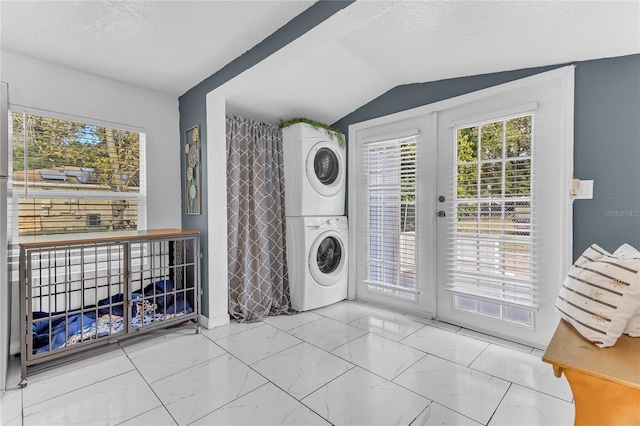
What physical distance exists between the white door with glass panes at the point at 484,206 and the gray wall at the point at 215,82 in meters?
1.45

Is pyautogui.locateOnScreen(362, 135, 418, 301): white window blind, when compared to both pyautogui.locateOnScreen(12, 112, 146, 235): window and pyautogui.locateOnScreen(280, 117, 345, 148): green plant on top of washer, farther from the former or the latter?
pyautogui.locateOnScreen(12, 112, 146, 235): window

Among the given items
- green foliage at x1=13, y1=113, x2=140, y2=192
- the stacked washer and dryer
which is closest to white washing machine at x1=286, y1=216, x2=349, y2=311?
the stacked washer and dryer

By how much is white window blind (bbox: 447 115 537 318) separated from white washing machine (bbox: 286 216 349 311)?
3.73 feet

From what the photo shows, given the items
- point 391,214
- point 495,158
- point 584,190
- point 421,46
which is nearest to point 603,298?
point 584,190

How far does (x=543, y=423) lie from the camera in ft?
4.63

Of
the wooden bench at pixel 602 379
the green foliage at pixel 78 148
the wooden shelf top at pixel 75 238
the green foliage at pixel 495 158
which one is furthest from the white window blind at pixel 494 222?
the green foliage at pixel 78 148

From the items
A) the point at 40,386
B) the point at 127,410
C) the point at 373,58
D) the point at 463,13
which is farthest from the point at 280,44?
the point at 40,386

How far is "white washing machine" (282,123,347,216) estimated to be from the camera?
9.66ft

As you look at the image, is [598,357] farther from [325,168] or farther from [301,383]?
[325,168]

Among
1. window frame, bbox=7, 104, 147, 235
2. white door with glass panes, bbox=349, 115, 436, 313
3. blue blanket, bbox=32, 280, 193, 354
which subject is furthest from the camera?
white door with glass panes, bbox=349, 115, 436, 313

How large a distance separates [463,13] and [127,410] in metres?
2.77

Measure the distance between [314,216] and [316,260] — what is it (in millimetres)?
452

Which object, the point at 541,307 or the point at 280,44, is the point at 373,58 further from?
the point at 541,307

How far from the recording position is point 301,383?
175 centimetres
